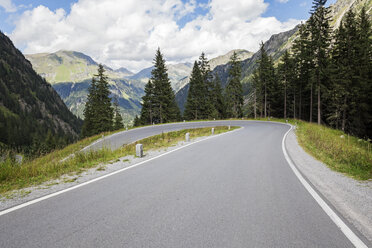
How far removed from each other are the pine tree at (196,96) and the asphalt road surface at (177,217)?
42.1m

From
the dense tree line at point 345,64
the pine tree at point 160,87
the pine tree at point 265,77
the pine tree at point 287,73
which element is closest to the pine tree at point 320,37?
the dense tree line at point 345,64

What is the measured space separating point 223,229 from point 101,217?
1.91 m

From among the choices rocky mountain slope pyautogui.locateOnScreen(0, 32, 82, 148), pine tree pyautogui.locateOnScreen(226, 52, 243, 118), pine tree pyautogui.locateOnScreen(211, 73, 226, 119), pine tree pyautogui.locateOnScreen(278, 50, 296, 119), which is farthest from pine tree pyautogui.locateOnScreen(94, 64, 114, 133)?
rocky mountain slope pyautogui.locateOnScreen(0, 32, 82, 148)

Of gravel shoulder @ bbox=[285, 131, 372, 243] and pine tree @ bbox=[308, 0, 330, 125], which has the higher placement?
pine tree @ bbox=[308, 0, 330, 125]

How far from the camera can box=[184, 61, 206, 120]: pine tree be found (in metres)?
46.5

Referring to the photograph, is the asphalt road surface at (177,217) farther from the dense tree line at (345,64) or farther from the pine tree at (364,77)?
the pine tree at (364,77)

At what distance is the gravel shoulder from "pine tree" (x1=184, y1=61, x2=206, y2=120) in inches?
1600

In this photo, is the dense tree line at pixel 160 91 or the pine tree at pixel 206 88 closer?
the dense tree line at pixel 160 91

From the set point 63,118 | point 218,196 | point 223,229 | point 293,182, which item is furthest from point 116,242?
point 63,118

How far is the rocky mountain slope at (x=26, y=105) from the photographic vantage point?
10875cm

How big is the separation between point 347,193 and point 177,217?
3.78 m

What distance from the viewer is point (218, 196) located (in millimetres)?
4207

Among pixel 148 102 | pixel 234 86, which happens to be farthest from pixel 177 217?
pixel 234 86

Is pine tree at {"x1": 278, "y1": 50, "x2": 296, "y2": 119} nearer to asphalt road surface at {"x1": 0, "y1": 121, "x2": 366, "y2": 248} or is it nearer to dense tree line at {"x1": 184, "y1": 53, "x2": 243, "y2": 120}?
dense tree line at {"x1": 184, "y1": 53, "x2": 243, "y2": 120}
